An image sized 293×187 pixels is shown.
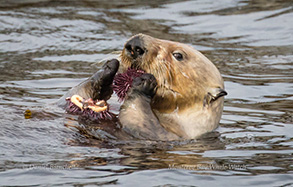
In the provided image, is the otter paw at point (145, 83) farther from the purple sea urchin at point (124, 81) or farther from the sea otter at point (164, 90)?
the purple sea urchin at point (124, 81)

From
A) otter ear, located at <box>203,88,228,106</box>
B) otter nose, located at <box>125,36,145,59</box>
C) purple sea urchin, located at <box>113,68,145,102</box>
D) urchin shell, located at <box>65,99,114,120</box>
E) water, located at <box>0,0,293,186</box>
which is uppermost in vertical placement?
otter nose, located at <box>125,36,145,59</box>

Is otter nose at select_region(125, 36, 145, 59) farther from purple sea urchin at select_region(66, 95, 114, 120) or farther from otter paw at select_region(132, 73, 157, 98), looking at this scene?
purple sea urchin at select_region(66, 95, 114, 120)

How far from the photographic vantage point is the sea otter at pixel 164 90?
5.36m

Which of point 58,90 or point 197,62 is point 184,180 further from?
point 58,90

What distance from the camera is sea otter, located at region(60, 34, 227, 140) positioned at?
17.6 ft

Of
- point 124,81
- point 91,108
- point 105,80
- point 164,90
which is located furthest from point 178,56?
point 91,108

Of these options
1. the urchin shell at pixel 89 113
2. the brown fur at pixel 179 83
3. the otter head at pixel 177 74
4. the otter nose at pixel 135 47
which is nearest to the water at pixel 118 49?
the urchin shell at pixel 89 113

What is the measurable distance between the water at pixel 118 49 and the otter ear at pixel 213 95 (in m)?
0.37

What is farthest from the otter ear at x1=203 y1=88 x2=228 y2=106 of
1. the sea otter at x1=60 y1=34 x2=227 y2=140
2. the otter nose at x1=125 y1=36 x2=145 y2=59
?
the otter nose at x1=125 y1=36 x2=145 y2=59

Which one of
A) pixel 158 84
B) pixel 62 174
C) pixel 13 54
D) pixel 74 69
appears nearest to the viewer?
pixel 62 174

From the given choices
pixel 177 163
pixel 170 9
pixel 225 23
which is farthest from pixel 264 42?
pixel 177 163

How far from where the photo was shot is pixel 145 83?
17.4ft

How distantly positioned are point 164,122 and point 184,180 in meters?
1.42

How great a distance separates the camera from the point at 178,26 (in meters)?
12.3
